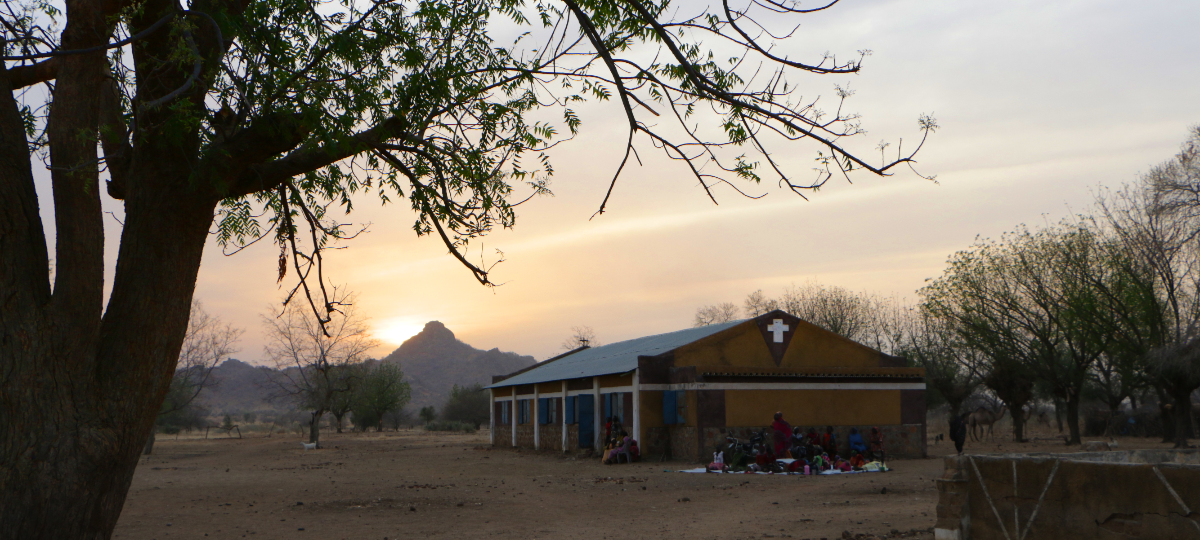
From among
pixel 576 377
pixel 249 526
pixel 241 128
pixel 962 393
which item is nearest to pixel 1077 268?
pixel 962 393

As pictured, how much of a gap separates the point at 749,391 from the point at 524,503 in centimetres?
1023

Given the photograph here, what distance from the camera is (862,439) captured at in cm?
2227

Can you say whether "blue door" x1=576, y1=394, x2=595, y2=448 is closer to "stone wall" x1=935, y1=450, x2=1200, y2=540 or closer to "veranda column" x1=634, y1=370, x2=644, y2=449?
"veranda column" x1=634, y1=370, x2=644, y2=449

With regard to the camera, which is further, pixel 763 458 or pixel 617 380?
pixel 617 380

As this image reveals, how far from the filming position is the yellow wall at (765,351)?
23.2 metres

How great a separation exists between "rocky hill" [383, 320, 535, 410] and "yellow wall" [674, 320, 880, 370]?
110802 millimetres

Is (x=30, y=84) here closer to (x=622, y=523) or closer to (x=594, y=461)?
(x=622, y=523)

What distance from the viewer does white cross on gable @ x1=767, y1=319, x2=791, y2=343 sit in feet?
78.4

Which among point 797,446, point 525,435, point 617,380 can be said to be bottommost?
point 525,435

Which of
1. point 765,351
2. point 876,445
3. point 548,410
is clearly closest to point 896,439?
point 876,445

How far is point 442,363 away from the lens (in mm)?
156625

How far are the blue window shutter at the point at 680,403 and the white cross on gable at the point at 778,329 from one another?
11.5 ft

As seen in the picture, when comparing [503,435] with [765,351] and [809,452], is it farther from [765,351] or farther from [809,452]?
[809,452]

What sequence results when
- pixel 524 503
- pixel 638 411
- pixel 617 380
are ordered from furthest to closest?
1. pixel 617 380
2. pixel 638 411
3. pixel 524 503
